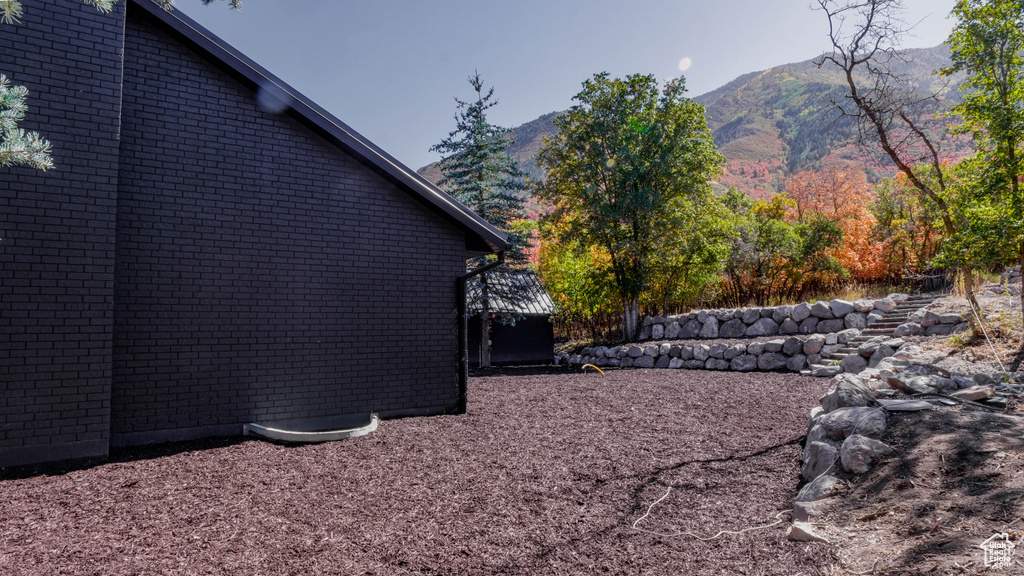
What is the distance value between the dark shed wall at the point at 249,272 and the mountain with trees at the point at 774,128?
29.8 metres

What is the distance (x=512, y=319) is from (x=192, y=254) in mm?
10441

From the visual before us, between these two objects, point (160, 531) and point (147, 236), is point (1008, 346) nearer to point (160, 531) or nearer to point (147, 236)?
point (160, 531)

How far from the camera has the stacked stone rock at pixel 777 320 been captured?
1123cm

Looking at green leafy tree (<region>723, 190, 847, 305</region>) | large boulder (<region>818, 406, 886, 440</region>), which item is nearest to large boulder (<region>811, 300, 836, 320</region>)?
green leafy tree (<region>723, 190, 847, 305</region>)

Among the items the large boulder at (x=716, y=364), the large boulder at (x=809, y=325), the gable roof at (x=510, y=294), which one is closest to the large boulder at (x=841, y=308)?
the large boulder at (x=809, y=325)

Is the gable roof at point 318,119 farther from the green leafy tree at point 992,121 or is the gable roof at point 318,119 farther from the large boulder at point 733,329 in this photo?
the large boulder at point 733,329

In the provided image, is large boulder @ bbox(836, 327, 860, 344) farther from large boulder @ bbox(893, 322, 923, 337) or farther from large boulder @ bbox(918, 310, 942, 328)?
large boulder @ bbox(918, 310, 942, 328)

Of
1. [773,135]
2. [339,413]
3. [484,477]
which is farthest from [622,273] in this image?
[773,135]

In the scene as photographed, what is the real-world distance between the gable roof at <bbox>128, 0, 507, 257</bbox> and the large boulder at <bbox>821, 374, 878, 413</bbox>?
14.5 feet

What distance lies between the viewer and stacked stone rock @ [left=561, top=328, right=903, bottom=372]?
10.7 meters

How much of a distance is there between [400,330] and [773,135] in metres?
73.8

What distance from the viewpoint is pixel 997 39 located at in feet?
21.1

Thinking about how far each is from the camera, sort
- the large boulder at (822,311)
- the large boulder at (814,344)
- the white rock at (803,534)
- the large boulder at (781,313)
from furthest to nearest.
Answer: the large boulder at (781,313) → the large boulder at (822,311) → the large boulder at (814,344) → the white rock at (803,534)

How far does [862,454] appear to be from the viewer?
3725 millimetres
